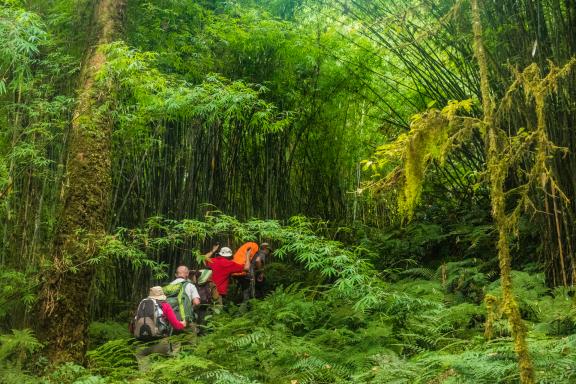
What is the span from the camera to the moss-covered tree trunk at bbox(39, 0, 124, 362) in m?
4.06

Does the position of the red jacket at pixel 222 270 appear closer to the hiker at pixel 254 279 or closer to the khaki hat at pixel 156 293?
the hiker at pixel 254 279

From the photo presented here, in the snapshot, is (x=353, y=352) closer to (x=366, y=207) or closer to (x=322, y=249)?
(x=322, y=249)

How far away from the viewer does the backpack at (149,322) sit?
445 cm

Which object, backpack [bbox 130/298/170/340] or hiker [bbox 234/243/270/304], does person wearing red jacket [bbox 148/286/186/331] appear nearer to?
backpack [bbox 130/298/170/340]

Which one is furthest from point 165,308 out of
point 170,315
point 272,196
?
point 272,196

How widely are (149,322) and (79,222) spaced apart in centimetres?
91

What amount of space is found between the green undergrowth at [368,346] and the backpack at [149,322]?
130 mm

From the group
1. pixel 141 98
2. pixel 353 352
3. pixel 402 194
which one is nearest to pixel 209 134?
pixel 141 98

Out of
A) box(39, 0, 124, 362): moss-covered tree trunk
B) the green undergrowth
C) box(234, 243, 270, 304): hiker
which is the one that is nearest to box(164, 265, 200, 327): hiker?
the green undergrowth

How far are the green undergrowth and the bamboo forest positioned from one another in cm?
2

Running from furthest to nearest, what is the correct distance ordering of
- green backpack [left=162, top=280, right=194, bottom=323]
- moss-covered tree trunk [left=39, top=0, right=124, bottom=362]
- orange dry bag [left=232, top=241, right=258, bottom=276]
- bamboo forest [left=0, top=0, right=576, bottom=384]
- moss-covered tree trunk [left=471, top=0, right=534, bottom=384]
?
orange dry bag [left=232, top=241, right=258, bottom=276] < green backpack [left=162, top=280, right=194, bottom=323] < moss-covered tree trunk [left=39, top=0, right=124, bottom=362] < bamboo forest [left=0, top=0, right=576, bottom=384] < moss-covered tree trunk [left=471, top=0, right=534, bottom=384]

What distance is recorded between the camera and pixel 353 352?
4.19m

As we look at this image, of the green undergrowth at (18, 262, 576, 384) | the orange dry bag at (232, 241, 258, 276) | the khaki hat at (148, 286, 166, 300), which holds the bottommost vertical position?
the green undergrowth at (18, 262, 576, 384)

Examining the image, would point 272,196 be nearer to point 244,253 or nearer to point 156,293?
point 244,253
